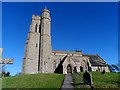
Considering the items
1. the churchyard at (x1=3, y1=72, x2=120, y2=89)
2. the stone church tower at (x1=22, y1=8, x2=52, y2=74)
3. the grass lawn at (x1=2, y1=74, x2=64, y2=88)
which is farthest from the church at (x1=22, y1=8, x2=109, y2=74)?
the churchyard at (x1=3, y1=72, x2=120, y2=89)

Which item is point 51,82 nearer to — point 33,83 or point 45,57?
point 33,83

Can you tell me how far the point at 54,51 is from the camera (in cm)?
6259

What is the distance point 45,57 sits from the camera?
5434 cm

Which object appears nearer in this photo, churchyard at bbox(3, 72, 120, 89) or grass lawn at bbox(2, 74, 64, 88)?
churchyard at bbox(3, 72, 120, 89)

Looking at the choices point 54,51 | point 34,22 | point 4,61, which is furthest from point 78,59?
point 4,61

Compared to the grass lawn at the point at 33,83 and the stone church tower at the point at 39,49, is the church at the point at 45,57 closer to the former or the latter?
the stone church tower at the point at 39,49

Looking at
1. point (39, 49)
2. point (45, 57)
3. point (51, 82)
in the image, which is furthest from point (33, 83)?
point (39, 49)

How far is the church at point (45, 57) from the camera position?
53.4 meters

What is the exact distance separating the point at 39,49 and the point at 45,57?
275 cm

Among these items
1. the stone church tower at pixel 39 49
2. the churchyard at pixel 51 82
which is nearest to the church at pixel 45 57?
the stone church tower at pixel 39 49

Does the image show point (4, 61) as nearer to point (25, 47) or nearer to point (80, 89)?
point (80, 89)

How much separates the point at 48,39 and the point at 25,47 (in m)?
6.08

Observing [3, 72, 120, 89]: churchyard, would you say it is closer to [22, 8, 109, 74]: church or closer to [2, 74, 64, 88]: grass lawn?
[2, 74, 64, 88]: grass lawn

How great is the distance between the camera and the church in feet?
175
